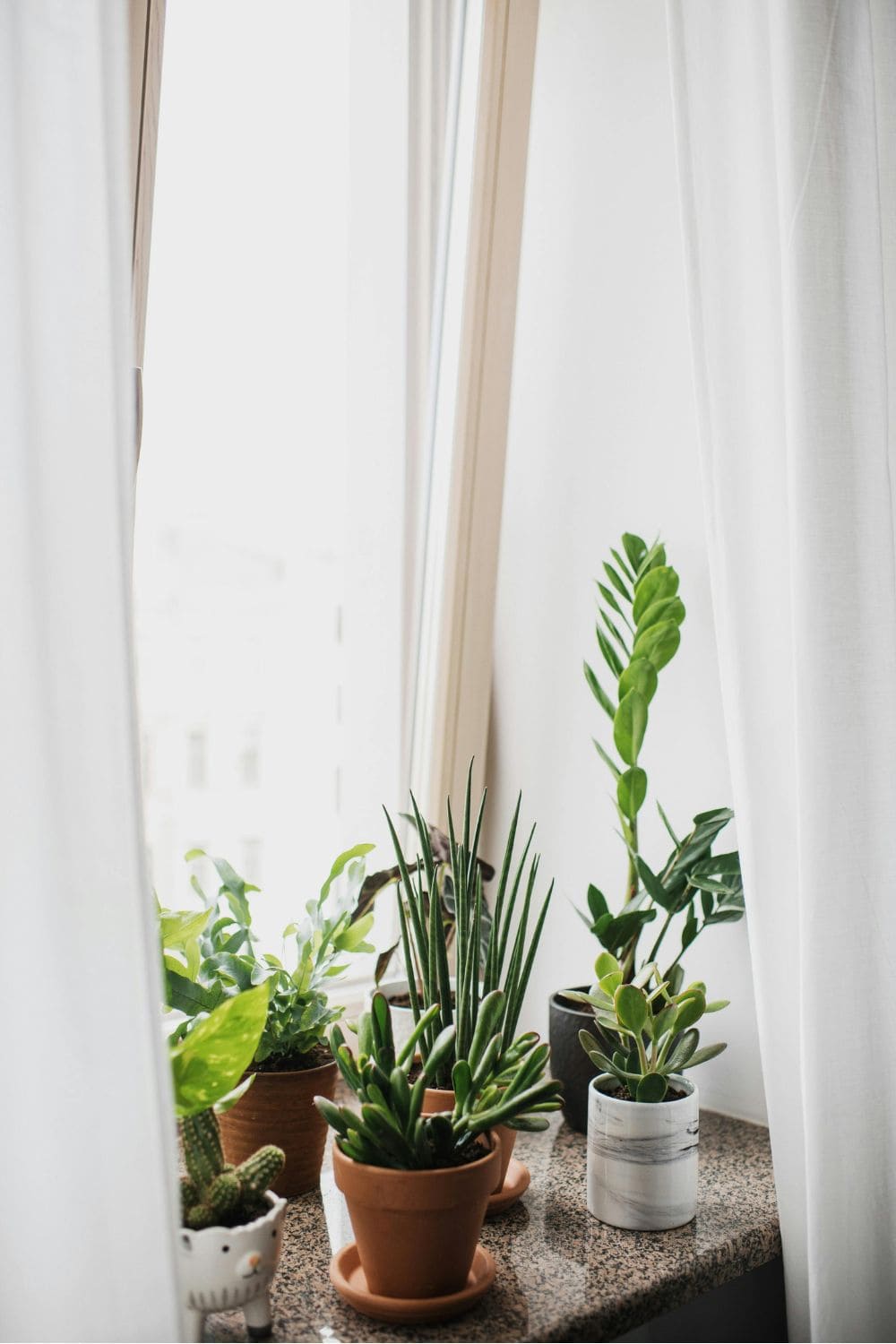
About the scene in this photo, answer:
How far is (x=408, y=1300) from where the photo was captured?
77cm

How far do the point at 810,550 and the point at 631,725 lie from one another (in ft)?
0.98

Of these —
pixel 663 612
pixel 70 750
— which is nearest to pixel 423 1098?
pixel 70 750

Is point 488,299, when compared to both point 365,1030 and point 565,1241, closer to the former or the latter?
point 365,1030

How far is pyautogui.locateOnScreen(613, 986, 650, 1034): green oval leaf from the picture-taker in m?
0.95

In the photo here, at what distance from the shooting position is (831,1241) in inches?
35.1

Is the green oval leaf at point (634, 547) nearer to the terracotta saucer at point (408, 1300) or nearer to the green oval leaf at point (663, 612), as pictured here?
the green oval leaf at point (663, 612)

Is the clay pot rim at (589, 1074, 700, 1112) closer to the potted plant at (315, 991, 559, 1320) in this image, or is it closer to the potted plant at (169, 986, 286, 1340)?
the potted plant at (315, 991, 559, 1320)

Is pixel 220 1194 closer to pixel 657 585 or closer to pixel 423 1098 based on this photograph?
pixel 423 1098

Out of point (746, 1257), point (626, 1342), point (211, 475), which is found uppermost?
point (211, 475)

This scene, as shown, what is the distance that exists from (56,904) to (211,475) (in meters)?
0.88

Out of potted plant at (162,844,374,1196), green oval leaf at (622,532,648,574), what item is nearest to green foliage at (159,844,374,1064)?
potted plant at (162,844,374,1196)

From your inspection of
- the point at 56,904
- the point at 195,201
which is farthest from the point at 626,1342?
the point at 195,201

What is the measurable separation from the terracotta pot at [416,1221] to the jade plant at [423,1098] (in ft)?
0.06

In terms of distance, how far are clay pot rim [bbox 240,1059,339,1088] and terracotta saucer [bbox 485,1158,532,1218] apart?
0.19 m
